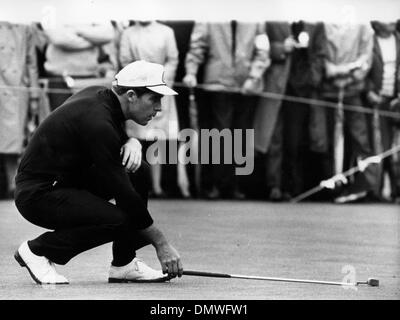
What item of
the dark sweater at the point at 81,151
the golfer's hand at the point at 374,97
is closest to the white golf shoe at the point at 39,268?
the dark sweater at the point at 81,151

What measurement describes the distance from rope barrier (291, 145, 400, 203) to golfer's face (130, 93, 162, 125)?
24.9ft

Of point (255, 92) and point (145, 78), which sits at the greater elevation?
point (145, 78)

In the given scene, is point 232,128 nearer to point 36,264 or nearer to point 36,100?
point 36,100

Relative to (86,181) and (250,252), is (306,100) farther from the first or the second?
(86,181)

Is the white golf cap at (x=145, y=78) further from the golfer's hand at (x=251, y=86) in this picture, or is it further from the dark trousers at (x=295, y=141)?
the dark trousers at (x=295, y=141)

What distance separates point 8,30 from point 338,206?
3775 millimetres

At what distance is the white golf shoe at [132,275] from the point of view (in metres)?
7.30

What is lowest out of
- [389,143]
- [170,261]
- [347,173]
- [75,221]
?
[347,173]

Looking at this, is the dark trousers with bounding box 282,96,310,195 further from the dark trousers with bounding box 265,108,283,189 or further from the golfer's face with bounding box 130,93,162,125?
the golfer's face with bounding box 130,93,162,125

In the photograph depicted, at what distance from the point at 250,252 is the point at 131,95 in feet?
8.16

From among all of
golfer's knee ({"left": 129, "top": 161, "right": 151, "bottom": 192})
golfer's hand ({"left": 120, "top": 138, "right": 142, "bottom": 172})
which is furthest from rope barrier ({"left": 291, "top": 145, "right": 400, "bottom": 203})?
golfer's hand ({"left": 120, "top": 138, "right": 142, "bottom": 172})

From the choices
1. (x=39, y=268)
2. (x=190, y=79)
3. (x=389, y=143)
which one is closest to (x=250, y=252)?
(x=39, y=268)

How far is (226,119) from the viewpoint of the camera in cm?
1452
